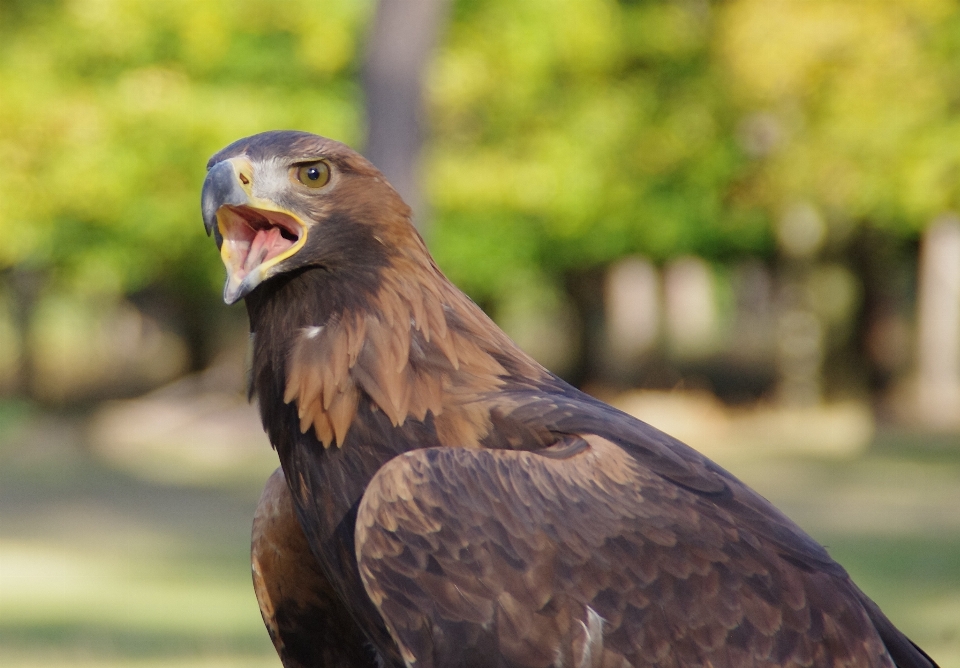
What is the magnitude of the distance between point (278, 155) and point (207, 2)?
13434mm

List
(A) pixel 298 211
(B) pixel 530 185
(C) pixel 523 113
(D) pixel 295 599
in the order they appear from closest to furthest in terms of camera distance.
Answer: (A) pixel 298 211 < (D) pixel 295 599 < (B) pixel 530 185 < (C) pixel 523 113

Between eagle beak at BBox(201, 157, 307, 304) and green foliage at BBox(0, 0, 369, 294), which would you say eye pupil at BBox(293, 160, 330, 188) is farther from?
green foliage at BBox(0, 0, 369, 294)

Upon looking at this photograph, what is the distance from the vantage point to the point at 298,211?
336 cm

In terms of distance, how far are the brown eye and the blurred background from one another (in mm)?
7094

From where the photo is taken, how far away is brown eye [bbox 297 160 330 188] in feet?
11.1

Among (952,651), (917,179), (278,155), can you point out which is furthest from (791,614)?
(917,179)

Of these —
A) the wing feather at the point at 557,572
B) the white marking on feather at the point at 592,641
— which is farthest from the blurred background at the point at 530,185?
the white marking on feather at the point at 592,641

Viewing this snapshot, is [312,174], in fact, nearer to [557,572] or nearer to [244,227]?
[244,227]

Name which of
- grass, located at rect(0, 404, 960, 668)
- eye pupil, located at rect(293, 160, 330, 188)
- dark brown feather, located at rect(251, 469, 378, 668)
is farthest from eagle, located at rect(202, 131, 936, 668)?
grass, located at rect(0, 404, 960, 668)

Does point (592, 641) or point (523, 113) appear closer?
point (592, 641)

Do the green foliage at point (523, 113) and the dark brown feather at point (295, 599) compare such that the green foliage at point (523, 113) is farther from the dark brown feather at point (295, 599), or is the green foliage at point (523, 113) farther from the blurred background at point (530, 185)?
the dark brown feather at point (295, 599)

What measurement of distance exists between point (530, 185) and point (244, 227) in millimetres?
14435

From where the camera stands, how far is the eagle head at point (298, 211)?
10.9ft

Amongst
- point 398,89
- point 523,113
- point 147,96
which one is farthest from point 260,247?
point 523,113
